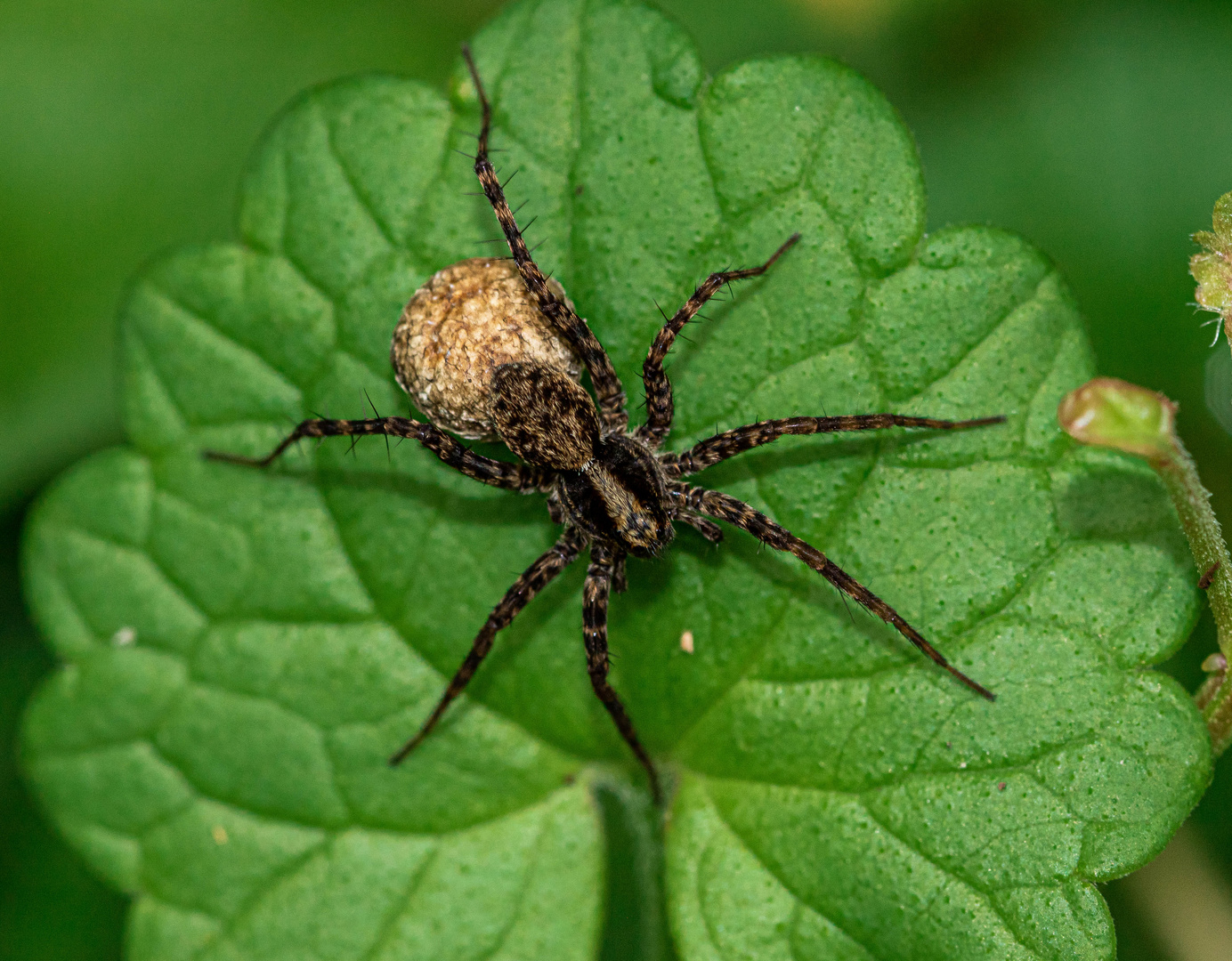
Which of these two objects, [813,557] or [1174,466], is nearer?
[1174,466]

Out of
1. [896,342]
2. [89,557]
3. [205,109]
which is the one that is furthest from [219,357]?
[896,342]

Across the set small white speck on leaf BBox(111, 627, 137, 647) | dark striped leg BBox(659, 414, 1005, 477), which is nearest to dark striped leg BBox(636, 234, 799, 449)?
dark striped leg BBox(659, 414, 1005, 477)

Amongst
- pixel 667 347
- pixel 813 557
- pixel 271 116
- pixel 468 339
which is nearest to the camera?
pixel 813 557

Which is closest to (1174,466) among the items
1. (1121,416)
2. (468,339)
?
(1121,416)

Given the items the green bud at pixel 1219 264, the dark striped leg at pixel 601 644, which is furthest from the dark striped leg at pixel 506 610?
the green bud at pixel 1219 264

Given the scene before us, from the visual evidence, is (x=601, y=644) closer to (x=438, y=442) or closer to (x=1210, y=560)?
(x=438, y=442)

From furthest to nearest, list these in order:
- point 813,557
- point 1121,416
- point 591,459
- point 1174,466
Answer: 1. point 591,459
2. point 813,557
3. point 1174,466
4. point 1121,416
